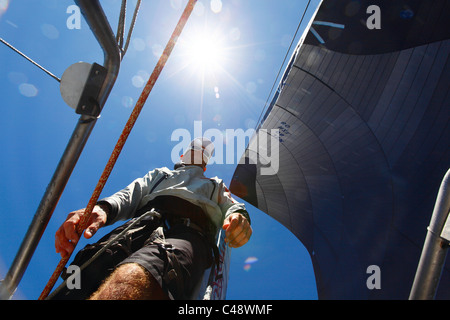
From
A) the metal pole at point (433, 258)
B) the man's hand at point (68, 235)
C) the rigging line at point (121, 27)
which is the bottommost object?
the metal pole at point (433, 258)

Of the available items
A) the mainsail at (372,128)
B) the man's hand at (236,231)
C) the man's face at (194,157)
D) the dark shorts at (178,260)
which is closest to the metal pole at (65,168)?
the dark shorts at (178,260)

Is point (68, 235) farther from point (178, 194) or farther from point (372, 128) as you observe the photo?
point (372, 128)

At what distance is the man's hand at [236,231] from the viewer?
5.75 ft

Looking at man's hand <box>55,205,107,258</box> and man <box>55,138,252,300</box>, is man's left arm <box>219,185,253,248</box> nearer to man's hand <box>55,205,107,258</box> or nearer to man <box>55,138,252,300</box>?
man <box>55,138,252,300</box>

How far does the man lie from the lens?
1.24 metres

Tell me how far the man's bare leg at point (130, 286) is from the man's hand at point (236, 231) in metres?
0.66

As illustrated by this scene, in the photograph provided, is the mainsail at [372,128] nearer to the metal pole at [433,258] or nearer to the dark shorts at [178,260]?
the metal pole at [433,258]

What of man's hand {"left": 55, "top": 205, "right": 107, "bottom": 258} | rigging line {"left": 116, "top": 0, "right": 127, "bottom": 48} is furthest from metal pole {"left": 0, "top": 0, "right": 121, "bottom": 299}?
man's hand {"left": 55, "top": 205, "right": 107, "bottom": 258}

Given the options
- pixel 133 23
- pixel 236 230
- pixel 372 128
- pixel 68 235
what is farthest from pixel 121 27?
pixel 372 128

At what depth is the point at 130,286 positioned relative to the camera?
45.8 inches

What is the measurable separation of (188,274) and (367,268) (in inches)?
219

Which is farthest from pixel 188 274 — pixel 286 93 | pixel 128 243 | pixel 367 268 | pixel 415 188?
pixel 286 93

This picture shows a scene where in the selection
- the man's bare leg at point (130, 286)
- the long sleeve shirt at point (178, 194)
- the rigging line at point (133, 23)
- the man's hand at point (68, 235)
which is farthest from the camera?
the long sleeve shirt at point (178, 194)

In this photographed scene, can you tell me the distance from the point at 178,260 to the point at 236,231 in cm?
52
